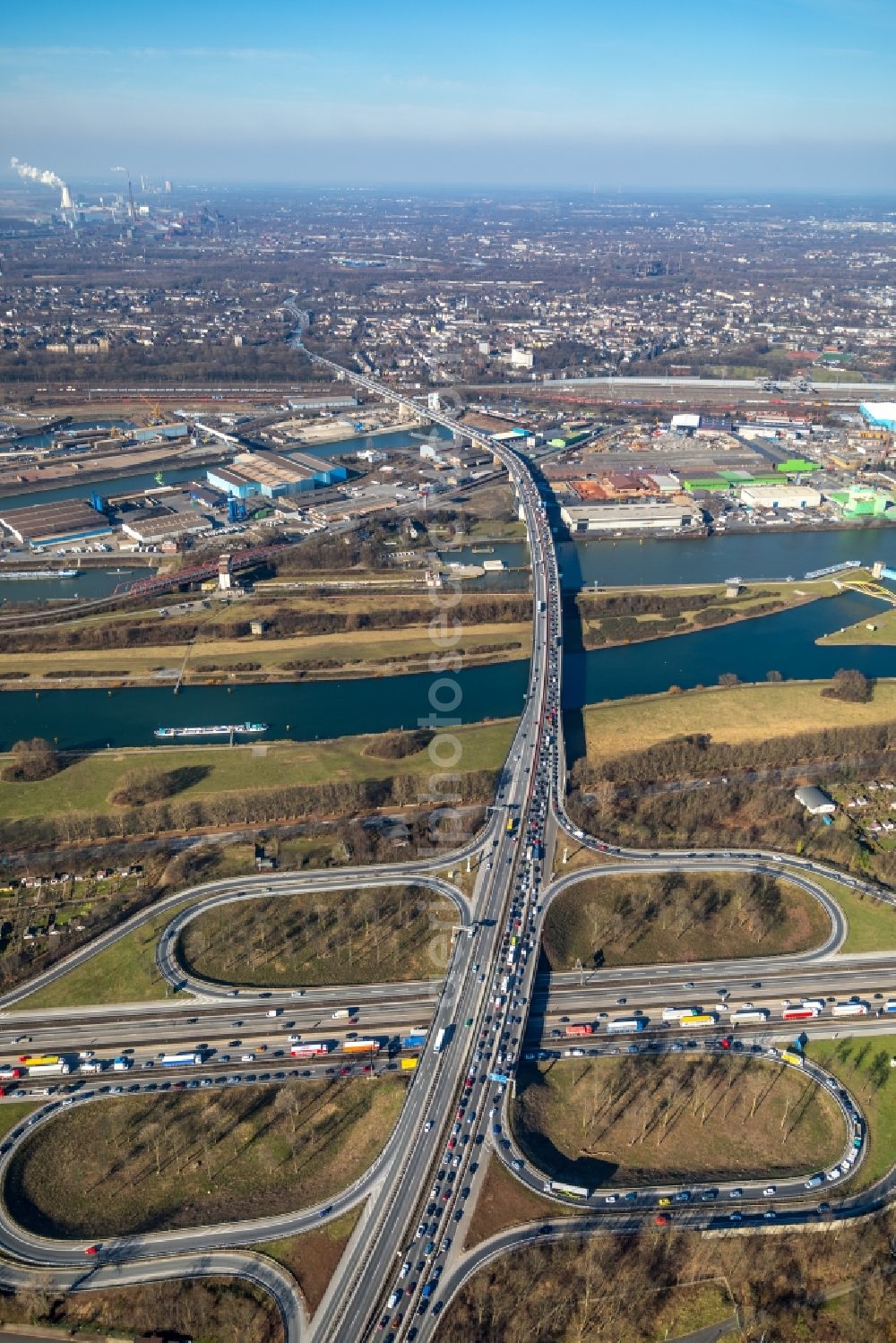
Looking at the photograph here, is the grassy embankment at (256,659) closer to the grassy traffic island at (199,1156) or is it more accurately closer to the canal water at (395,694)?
the canal water at (395,694)

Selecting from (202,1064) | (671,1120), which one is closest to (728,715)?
(671,1120)

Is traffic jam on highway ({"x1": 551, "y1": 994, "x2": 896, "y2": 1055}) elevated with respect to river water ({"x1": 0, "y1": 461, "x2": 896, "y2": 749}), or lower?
lower

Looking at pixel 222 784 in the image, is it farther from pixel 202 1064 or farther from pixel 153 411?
pixel 153 411

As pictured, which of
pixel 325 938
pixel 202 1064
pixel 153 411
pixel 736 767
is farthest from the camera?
pixel 153 411

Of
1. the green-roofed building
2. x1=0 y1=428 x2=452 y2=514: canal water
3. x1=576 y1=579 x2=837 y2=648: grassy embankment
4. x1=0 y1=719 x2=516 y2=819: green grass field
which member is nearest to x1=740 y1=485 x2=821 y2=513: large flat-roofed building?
the green-roofed building

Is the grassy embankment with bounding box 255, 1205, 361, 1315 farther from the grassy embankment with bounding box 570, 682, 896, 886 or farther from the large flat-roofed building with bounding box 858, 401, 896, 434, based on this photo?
the large flat-roofed building with bounding box 858, 401, 896, 434
